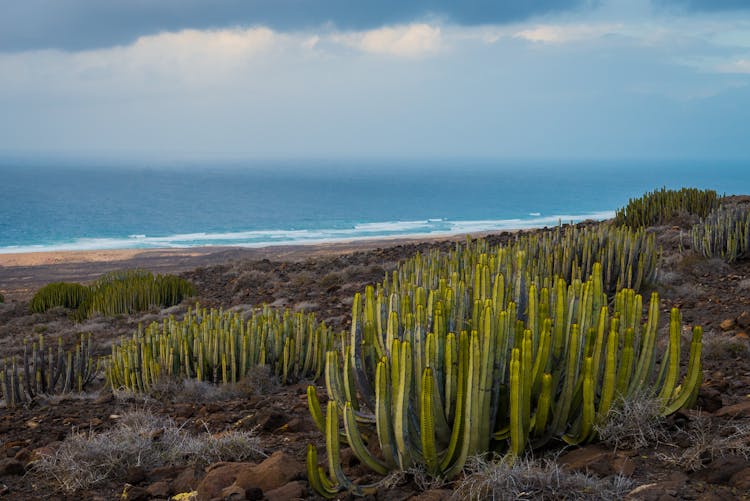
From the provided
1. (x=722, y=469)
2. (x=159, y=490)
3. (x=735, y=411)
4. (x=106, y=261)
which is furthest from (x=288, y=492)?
(x=106, y=261)

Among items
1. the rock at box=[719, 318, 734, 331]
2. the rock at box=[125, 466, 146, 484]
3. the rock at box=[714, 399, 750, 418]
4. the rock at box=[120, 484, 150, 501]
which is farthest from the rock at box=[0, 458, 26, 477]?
the rock at box=[719, 318, 734, 331]

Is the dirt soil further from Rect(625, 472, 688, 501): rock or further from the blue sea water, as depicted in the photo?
the blue sea water

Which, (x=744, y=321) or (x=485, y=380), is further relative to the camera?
(x=744, y=321)

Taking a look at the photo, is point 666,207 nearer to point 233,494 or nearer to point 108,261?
point 233,494

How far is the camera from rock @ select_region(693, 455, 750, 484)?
2.82 metres

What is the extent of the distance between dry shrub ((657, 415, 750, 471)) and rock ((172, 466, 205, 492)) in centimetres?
228

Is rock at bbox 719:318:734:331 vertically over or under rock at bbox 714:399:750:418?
under

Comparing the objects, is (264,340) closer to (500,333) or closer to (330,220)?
(500,333)

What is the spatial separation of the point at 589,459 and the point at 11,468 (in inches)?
127

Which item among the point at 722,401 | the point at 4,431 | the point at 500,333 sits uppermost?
the point at 500,333

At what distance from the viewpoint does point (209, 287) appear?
15961mm

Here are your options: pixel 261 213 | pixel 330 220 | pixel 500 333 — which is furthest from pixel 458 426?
pixel 261 213

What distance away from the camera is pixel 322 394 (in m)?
5.56

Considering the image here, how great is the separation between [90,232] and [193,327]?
223ft
